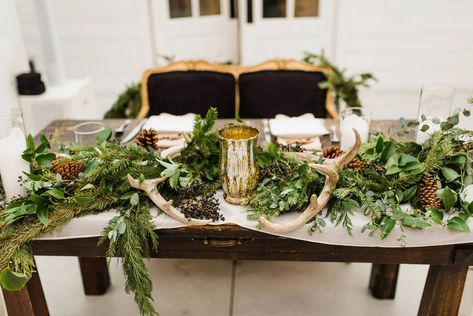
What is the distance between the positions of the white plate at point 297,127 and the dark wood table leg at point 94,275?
94cm

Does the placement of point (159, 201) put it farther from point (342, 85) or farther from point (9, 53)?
point (9, 53)

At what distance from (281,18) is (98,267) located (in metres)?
2.54

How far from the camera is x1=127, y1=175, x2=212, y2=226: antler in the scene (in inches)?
46.8

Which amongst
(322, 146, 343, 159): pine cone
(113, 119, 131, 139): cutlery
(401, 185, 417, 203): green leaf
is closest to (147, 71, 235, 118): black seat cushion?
(113, 119, 131, 139): cutlery

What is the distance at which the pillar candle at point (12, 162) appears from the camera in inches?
48.9

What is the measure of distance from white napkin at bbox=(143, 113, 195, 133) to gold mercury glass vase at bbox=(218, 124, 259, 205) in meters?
0.65

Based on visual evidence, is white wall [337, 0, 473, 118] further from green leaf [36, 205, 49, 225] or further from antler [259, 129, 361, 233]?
green leaf [36, 205, 49, 225]

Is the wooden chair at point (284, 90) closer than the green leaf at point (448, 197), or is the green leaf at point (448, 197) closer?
the green leaf at point (448, 197)

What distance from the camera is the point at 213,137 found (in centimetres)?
135

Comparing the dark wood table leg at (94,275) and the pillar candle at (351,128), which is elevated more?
the pillar candle at (351,128)

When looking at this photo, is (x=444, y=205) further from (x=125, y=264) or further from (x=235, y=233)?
(x=125, y=264)

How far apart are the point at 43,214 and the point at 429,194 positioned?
1.03 m

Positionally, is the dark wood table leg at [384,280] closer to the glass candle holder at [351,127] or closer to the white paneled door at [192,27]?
the glass candle holder at [351,127]

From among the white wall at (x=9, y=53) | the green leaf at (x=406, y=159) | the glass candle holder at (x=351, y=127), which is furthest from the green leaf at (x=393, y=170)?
the white wall at (x=9, y=53)
